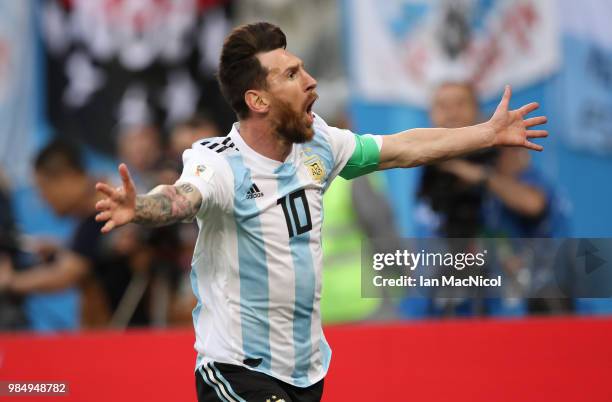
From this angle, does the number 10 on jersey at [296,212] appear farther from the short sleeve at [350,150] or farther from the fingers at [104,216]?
the fingers at [104,216]

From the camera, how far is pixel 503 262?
17.4 ft

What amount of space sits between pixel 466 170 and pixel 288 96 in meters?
2.81

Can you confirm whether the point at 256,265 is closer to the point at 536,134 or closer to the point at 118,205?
the point at 118,205

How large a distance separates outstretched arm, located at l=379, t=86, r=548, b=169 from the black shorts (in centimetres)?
89

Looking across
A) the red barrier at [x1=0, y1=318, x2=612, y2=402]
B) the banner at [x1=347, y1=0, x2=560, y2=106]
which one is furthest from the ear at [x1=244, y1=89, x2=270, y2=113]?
the banner at [x1=347, y1=0, x2=560, y2=106]

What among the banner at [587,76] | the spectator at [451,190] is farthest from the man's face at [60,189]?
the banner at [587,76]

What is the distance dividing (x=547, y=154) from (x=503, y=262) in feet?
5.88

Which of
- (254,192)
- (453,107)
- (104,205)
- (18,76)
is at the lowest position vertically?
(104,205)

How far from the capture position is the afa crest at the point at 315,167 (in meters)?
3.54

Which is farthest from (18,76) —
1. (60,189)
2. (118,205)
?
(118,205)

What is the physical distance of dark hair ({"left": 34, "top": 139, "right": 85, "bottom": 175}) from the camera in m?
7.02

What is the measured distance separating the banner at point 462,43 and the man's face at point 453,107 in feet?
1.35

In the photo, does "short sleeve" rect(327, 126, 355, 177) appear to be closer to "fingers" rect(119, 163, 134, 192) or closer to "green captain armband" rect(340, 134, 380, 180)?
"green captain armband" rect(340, 134, 380, 180)

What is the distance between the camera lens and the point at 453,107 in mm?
6188
